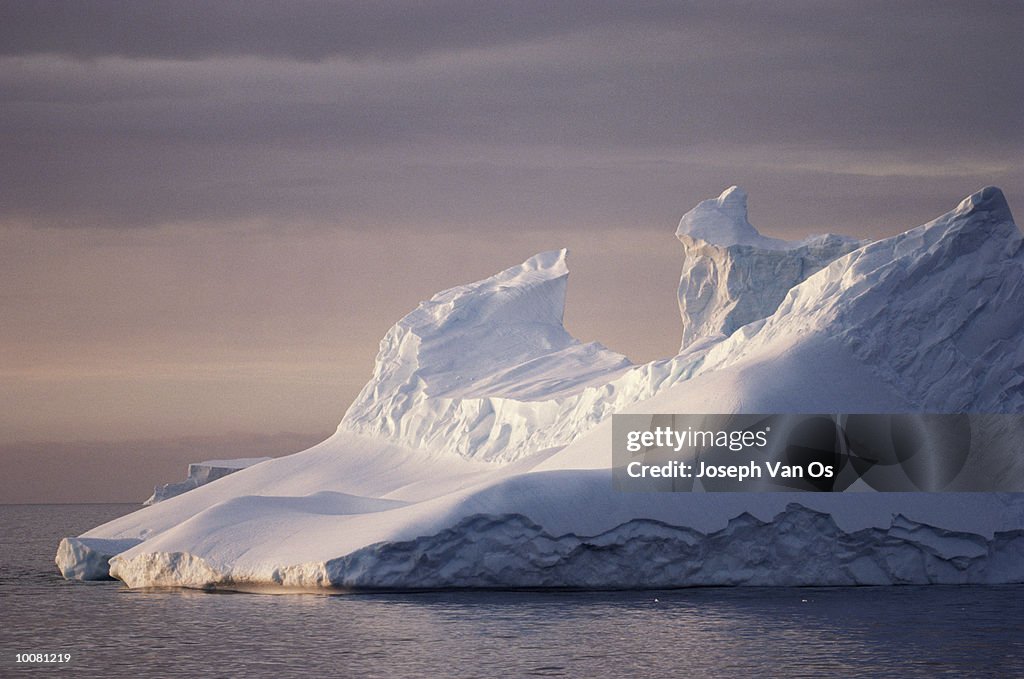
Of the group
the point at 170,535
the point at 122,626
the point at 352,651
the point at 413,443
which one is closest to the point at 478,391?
the point at 413,443

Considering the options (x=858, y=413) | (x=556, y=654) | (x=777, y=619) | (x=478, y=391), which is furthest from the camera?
(x=478, y=391)

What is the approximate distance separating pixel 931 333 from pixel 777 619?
39.6 feet

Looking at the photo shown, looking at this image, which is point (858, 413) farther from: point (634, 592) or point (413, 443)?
point (413, 443)

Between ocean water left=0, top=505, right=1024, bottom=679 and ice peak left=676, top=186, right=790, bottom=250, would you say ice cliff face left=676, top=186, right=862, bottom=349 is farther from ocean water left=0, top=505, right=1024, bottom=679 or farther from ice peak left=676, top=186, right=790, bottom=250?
ocean water left=0, top=505, right=1024, bottom=679

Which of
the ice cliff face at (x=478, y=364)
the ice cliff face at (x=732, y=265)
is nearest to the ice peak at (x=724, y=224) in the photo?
the ice cliff face at (x=732, y=265)

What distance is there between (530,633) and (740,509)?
8982 millimetres

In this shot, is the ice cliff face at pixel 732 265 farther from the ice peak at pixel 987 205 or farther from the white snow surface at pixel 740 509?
the ice peak at pixel 987 205

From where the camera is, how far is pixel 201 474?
68.2 metres

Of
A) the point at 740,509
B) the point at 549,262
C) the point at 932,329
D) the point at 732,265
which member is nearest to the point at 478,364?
the point at 549,262

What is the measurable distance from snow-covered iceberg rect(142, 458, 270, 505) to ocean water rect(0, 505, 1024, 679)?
33.1m

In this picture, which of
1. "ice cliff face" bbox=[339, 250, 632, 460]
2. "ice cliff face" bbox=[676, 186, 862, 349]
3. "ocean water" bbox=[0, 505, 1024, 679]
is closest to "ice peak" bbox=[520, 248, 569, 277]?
"ice cliff face" bbox=[339, 250, 632, 460]

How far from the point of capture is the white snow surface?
100 ft

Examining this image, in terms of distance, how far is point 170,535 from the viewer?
33531mm

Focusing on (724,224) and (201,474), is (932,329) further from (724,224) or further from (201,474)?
(201,474)
